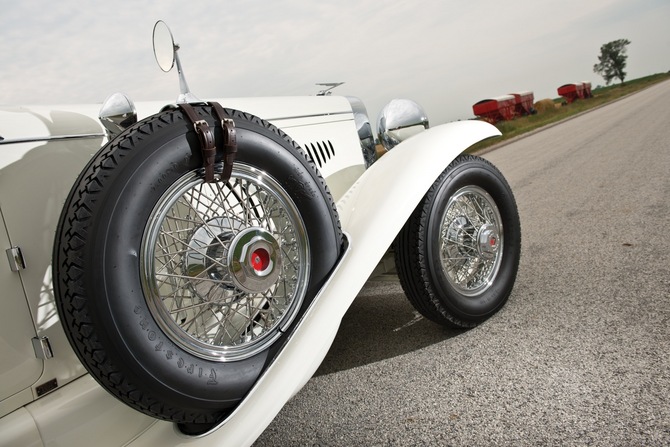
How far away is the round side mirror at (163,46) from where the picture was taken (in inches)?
95.3

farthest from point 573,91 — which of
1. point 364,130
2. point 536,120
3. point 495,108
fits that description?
point 364,130

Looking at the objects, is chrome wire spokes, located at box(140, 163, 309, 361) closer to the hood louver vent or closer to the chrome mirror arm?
the chrome mirror arm

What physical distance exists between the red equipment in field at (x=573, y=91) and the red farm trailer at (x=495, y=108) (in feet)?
52.0

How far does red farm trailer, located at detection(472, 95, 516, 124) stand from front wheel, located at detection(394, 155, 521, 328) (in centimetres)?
3406

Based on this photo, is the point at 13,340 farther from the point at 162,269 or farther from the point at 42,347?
the point at 162,269

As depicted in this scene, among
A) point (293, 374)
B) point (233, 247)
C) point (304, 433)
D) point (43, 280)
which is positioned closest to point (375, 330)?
point (304, 433)

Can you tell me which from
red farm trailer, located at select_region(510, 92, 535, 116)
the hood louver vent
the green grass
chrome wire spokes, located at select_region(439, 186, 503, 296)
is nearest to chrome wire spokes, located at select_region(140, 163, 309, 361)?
chrome wire spokes, located at select_region(439, 186, 503, 296)

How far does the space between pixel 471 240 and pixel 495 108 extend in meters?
35.4

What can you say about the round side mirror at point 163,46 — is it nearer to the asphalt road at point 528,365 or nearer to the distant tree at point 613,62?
the asphalt road at point 528,365

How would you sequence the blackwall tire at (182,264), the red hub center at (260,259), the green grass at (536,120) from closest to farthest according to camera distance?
the blackwall tire at (182,264) < the red hub center at (260,259) < the green grass at (536,120)

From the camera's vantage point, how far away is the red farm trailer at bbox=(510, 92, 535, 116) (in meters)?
39.0

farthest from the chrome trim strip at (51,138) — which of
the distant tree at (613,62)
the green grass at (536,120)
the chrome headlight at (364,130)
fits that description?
the distant tree at (613,62)

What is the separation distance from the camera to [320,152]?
10.9 feet

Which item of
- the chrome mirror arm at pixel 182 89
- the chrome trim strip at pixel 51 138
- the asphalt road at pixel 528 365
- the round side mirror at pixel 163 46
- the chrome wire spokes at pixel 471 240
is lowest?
the asphalt road at pixel 528 365
